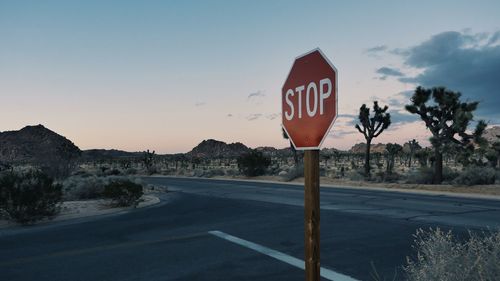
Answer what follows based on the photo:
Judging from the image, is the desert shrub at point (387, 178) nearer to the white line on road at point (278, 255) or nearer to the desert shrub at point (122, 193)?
the desert shrub at point (122, 193)

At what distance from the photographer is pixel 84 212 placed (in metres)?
16.6

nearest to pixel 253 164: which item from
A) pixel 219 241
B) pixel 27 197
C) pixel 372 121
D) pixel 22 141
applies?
pixel 372 121

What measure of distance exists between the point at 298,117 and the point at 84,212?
14885 millimetres

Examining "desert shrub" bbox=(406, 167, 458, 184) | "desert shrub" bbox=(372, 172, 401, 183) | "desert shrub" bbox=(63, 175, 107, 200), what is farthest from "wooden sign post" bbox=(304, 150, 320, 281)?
"desert shrub" bbox=(372, 172, 401, 183)

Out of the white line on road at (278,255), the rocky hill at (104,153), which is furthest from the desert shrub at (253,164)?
the rocky hill at (104,153)

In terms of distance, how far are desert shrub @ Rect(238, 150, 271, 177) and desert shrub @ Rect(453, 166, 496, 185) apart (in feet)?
74.3

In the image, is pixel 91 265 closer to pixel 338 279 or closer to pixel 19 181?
pixel 338 279

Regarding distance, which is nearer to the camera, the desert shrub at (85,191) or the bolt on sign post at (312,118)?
the bolt on sign post at (312,118)

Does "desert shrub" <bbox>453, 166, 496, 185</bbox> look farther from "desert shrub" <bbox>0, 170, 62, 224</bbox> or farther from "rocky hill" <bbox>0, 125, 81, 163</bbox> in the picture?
"rocky hill" <bbox>0, 125, 81, 163</bbox>

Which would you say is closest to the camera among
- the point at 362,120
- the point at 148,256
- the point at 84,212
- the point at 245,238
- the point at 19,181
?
the point at 148,256

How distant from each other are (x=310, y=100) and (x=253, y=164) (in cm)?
4192

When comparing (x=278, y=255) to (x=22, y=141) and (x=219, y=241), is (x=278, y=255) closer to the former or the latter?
(x=219, y=241)

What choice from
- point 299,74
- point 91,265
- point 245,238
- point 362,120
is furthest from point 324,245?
point 362,120

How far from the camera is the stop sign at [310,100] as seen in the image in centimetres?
327
